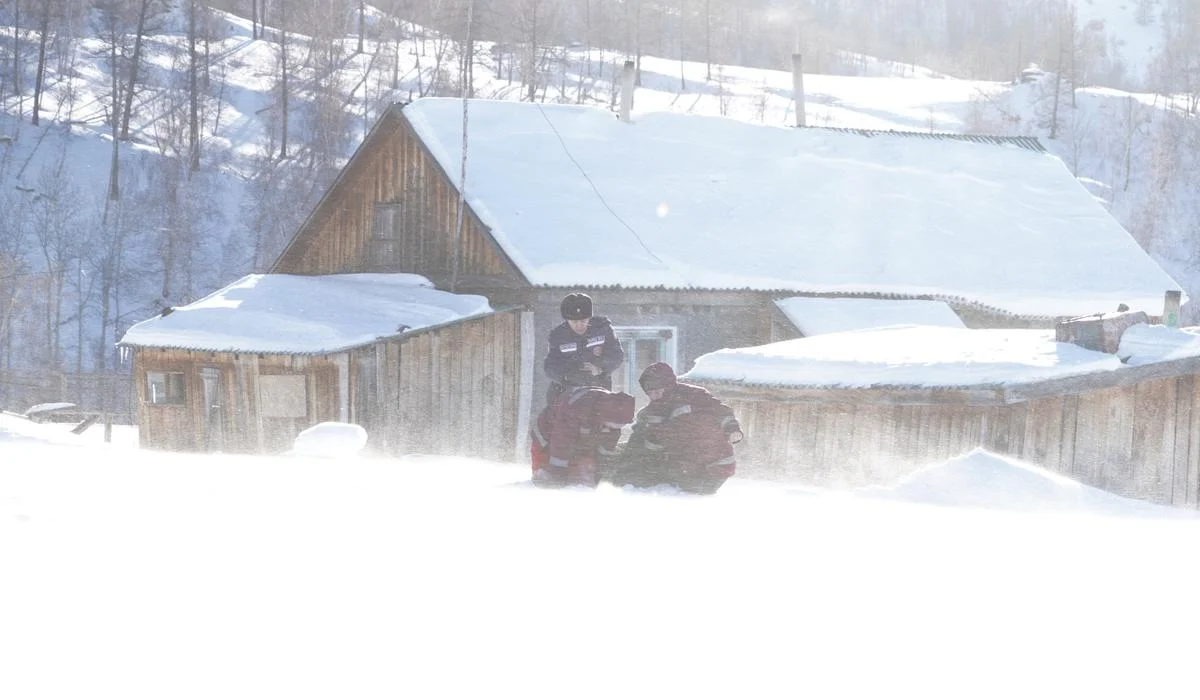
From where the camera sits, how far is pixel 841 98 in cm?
8088

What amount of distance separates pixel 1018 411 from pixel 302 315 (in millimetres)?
9456

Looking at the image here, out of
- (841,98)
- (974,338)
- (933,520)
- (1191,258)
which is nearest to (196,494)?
(933,520)

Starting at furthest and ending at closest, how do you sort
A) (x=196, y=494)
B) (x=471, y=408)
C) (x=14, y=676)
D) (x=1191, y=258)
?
(x=1191, y=258), (x=471, y=408), (x=196, y=494), (x=14, y=676)

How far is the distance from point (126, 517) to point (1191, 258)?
6030cm

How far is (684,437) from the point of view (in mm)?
8195

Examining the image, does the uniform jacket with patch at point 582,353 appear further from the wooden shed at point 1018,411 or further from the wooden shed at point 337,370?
the wooden shed at point 337,370

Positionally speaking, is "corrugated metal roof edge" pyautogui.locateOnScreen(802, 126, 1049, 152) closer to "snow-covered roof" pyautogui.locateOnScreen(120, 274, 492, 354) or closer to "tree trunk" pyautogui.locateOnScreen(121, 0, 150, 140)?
"snow-covered roof" pyautogui.locateOnScreen(120, 274, 492, 354)

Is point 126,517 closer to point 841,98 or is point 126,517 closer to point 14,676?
point 14,676

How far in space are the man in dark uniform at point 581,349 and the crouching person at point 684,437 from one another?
132 centimetres

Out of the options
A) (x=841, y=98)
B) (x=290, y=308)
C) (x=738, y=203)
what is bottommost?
(x=290, y=308)

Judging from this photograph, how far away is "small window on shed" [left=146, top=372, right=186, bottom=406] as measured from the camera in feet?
61.6

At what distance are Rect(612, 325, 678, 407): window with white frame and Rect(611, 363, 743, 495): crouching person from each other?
10127 millimetres

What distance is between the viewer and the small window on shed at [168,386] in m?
18.8

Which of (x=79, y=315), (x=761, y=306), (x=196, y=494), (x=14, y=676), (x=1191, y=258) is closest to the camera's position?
(x=14, y=676)
